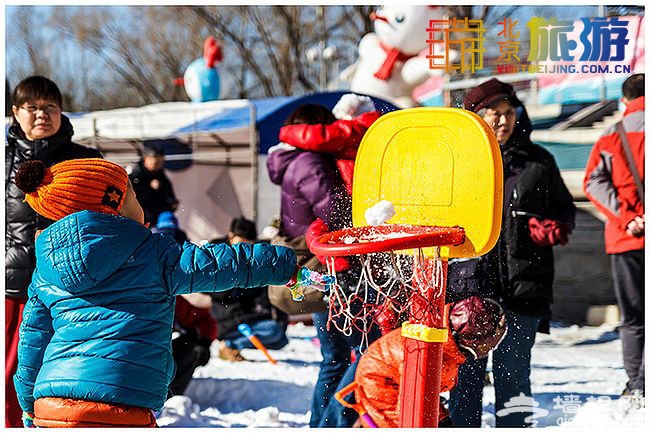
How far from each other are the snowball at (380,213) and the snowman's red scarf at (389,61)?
7.57 metres

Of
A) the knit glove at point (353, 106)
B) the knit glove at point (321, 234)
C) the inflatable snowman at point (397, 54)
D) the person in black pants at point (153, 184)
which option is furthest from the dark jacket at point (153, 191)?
the inflatable snowman at point (397, 54)

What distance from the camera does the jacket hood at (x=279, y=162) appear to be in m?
3.18

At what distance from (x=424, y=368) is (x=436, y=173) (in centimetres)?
62

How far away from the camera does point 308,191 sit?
3074mm

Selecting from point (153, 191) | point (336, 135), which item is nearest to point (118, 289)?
point (336, 135)

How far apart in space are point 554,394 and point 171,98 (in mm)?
17644

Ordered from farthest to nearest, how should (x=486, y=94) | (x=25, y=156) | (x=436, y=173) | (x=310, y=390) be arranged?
(x=310, y=390), (x=25, y=156), (x=486, y=94), (x=436, y=173)

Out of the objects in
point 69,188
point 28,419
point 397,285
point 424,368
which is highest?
point 69,188

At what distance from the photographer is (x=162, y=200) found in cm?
597

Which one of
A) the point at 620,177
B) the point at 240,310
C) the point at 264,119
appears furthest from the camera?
the point at 264,119

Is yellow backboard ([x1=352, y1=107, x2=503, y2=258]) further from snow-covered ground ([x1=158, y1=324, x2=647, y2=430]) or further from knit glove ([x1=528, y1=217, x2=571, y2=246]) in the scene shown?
snow-covered ground ([x1=158, y1=324, x2=647, y2=430])

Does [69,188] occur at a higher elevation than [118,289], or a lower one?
higher

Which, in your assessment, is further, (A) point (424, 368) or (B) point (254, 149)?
(B) point (254, 149)

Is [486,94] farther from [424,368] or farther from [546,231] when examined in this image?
[424,368]
